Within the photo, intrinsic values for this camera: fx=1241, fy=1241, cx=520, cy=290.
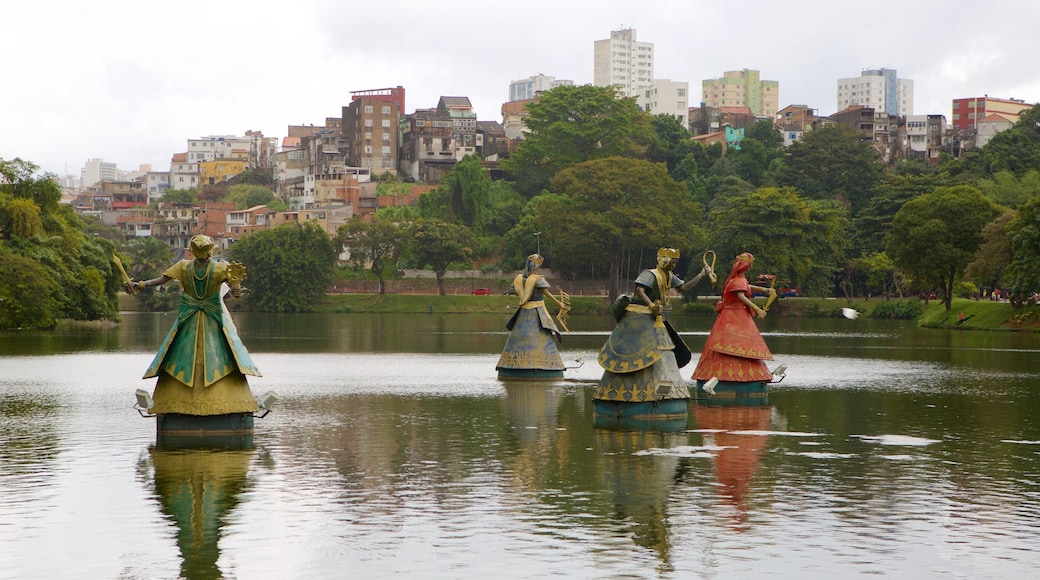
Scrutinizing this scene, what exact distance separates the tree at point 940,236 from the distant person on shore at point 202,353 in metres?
59.8

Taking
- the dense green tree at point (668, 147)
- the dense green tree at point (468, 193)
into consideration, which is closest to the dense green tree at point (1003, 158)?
the dense green tree at point (668, 147)

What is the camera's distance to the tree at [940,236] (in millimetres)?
72938

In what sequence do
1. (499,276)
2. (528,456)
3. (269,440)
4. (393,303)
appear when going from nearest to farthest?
(528,456) → (269,440) → (393,303) → (499,276)

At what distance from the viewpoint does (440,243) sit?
11400 centimetres

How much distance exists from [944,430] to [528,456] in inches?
348

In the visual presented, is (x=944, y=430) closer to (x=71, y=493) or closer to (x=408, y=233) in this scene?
(x=71, y=493)

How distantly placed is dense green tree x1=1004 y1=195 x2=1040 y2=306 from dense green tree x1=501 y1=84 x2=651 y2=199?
76892mm

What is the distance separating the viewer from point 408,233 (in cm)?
11600

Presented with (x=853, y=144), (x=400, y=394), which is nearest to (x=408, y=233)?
(x=853, y=144)

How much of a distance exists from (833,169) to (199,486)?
11587cm

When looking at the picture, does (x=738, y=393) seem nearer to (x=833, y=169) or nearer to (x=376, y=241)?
(x=376, y=241)

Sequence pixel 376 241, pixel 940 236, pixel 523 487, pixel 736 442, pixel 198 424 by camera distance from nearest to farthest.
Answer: pixel 523 487 → pixel 198 424 → pixel 736 442 → pixel 940 236 → pixel 376 241

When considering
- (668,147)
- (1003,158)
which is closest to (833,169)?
(1003,158)

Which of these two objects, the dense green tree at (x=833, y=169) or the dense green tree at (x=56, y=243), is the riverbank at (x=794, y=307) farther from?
the dense green tree at (x=56, y=243)
